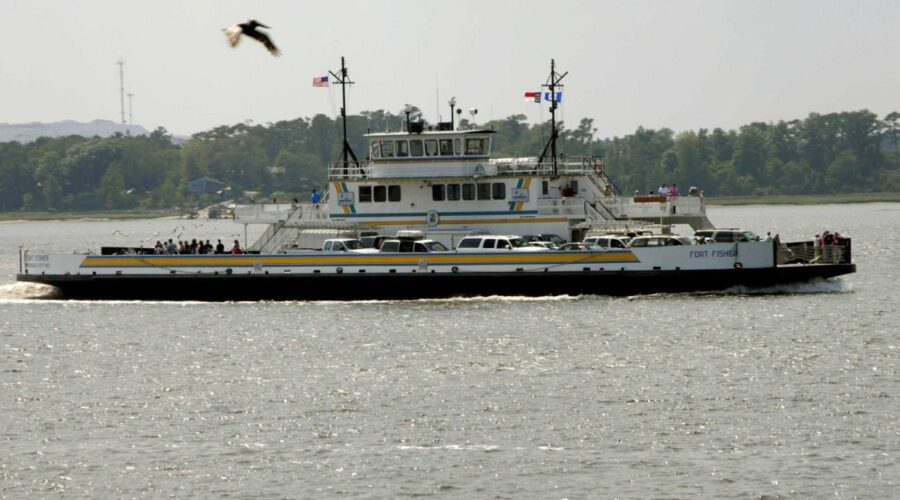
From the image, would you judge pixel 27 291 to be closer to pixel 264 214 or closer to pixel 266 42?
pixel 264 214

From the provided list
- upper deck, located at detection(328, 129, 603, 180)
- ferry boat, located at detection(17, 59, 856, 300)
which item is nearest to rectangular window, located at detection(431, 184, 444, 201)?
ferry boat, located at detection(17, 59, 856, 300)

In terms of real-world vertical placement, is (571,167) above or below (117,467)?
above

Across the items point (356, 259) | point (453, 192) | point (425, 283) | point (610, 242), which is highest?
point (453, 192)

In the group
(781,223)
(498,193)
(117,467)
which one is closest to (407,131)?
(498,193)

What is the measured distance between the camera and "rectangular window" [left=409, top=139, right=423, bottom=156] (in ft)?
187

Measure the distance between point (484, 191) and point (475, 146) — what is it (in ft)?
5.49

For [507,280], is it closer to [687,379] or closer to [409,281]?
[409,281]

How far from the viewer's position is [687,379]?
→ 3809 cm

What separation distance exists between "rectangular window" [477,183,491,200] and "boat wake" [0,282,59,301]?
15648mm

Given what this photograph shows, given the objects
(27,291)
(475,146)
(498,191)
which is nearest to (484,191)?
(498,191)

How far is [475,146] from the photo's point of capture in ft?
187

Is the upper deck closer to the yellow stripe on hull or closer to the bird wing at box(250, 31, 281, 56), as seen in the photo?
the yellow stripe on hull

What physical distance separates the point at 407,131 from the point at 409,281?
6.50m

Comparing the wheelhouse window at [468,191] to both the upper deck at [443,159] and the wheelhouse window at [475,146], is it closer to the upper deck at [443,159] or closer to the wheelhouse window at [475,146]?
the upper deck at [443,159]
